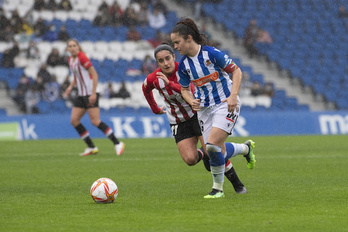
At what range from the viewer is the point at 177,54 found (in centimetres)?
2688

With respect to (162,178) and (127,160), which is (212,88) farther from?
(127,160)

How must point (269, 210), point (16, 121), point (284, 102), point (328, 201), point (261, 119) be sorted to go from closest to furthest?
point (269, 210)
point (328, 201)
point (16, 121)
point (261, 119)
point (284, 102)

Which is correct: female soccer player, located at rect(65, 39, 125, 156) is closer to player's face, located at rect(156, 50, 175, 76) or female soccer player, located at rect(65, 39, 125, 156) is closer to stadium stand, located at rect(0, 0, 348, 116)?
player's face, located at rect(156, 50, 175, 76)

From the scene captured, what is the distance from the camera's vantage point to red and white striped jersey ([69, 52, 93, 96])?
14627 millimetres

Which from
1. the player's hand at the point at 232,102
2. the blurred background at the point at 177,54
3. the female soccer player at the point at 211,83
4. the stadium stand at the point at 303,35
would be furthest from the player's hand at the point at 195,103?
the stadium stand at the point at 303,35

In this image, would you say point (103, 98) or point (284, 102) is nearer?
point (103, 98)

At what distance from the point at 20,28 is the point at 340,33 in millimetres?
14880

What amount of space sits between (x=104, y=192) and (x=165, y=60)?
1.87 meters

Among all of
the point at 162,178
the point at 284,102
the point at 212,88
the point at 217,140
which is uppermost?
the point at 212,88

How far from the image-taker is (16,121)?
21812mm

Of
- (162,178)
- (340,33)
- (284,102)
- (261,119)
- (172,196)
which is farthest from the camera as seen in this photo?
(340,33)

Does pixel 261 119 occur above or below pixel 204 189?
below

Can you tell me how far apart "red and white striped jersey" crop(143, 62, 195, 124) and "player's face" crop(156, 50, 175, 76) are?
0.16 metres

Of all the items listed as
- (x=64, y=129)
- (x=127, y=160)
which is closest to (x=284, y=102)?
(x=64, y=129)
